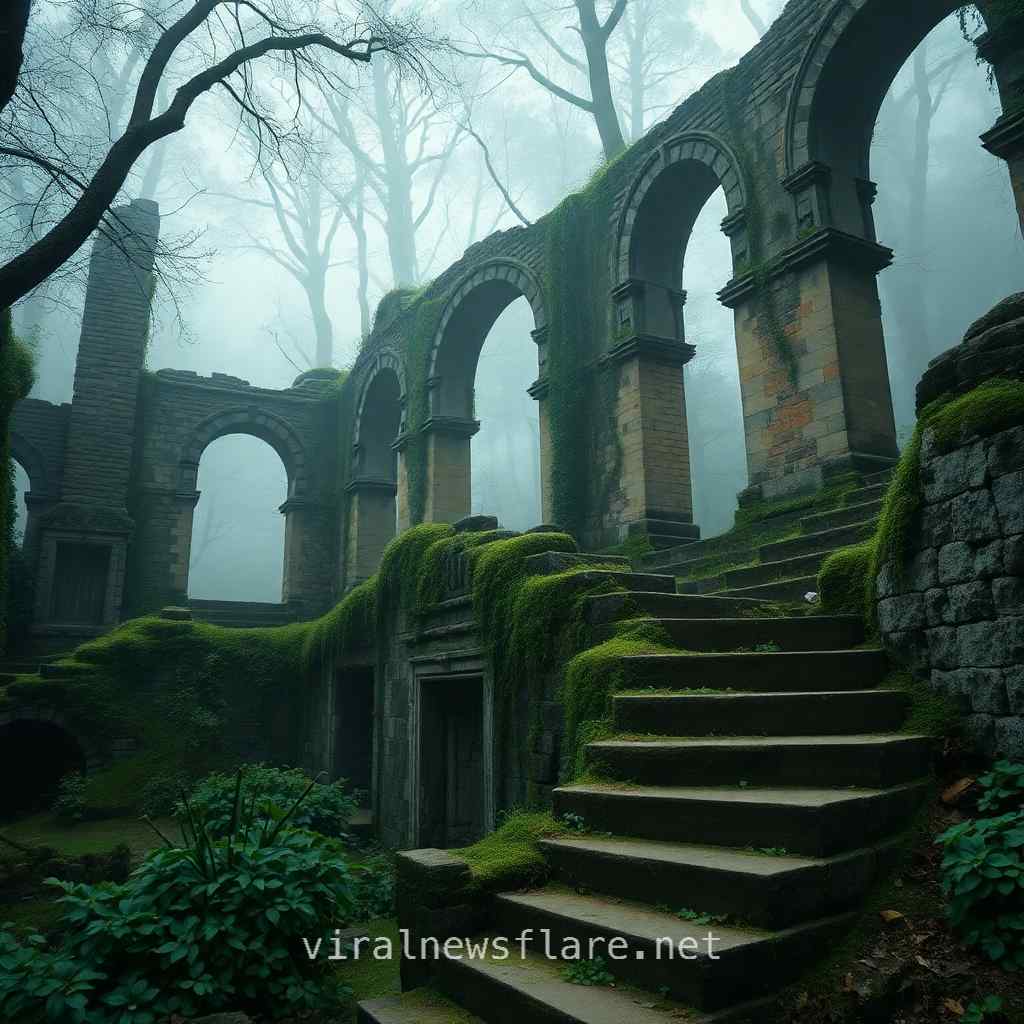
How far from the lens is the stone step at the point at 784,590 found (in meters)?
6.11

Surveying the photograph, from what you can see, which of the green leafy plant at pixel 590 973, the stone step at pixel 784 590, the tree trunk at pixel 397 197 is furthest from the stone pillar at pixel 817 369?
the tree trunk at pixel 397 197

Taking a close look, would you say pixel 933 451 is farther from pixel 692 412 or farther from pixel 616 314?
pixel 692 412

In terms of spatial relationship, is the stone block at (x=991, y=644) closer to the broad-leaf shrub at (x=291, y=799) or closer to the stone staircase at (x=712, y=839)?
the stone staircase at (x=712, y=839)

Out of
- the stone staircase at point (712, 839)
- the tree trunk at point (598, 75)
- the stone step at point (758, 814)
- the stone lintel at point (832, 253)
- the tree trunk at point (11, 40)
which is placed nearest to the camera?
the stone staircase at point (712, 839)

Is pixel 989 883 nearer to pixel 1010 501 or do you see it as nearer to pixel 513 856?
pixel 1010 501

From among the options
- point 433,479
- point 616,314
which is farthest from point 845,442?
point 433,479

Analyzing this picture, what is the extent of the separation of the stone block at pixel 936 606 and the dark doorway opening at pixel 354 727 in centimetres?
818

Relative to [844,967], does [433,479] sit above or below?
above

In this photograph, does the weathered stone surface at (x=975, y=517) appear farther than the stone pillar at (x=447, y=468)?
No

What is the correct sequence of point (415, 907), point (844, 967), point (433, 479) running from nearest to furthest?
point (844, 967) → point (415, 907) → point (433, 479)

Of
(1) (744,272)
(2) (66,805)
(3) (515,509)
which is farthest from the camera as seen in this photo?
(3) (515,509)

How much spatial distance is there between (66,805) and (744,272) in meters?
11.3

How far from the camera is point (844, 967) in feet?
9.28

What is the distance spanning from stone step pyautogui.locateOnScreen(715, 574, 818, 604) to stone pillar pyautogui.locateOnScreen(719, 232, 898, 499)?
8.28 feet
